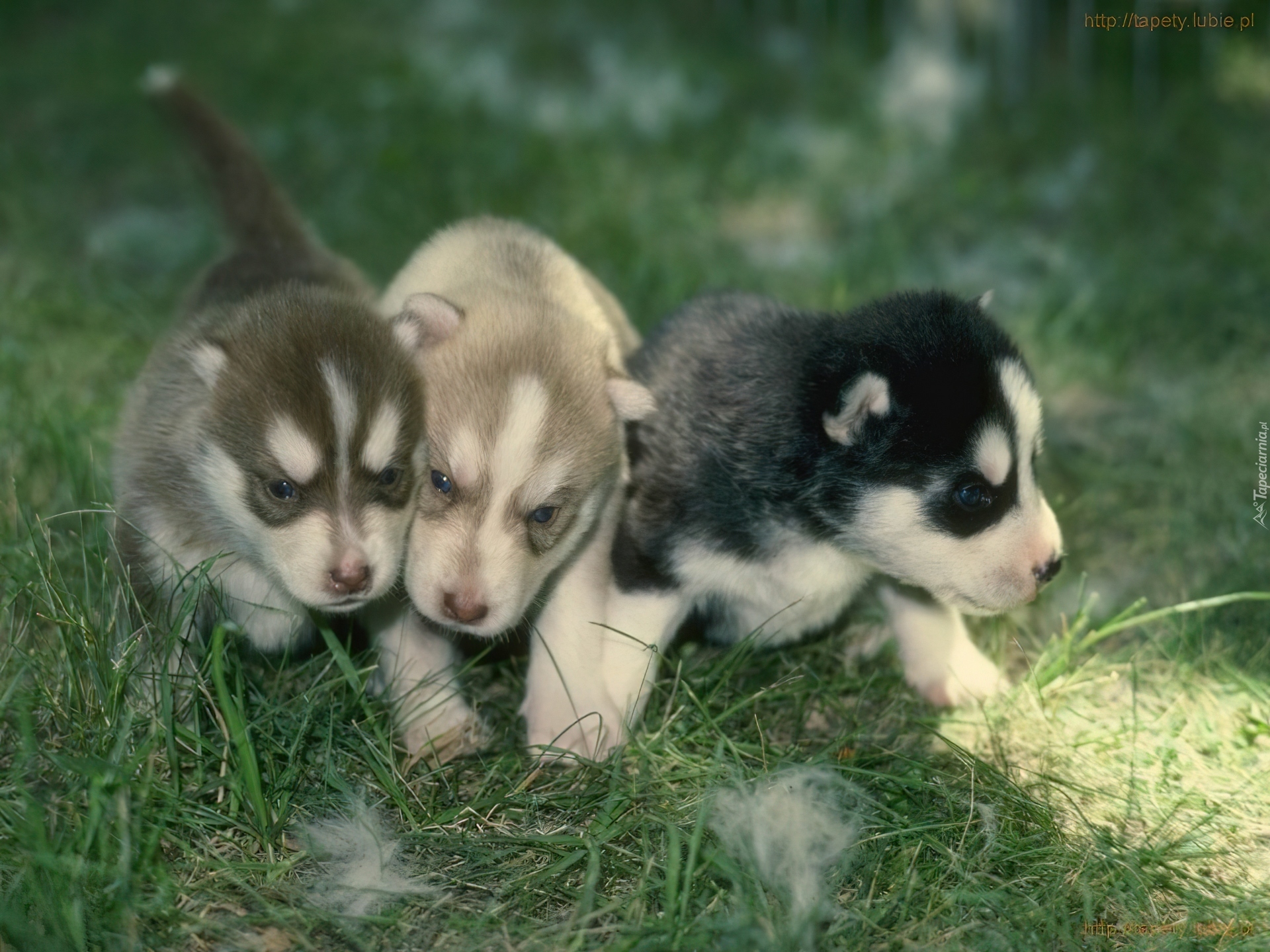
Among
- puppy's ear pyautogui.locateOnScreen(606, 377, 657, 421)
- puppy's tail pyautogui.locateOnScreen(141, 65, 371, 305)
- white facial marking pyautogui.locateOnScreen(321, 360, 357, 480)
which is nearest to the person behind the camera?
white facial marking pyautogui.locateOnScreen(321, 360, 357, 480)

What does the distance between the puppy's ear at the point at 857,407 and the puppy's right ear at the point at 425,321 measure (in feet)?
4.42

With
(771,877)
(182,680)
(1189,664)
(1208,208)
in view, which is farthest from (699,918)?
(1208,208)

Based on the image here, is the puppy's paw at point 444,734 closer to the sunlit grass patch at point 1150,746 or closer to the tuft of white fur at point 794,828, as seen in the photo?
the tuft of white fur at point 794,828

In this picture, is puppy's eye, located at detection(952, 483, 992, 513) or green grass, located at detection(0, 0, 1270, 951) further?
puppy's eye, located at detection(952, 483, 992, 513)

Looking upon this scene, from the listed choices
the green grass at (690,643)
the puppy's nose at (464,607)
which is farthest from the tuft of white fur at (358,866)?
the puppy's nose at (464,607)

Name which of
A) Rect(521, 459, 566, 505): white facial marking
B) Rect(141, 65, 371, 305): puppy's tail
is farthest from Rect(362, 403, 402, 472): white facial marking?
Rect(141, 65, 371, 305): puppy's tail

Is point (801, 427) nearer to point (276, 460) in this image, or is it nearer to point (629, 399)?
point (629, 399)

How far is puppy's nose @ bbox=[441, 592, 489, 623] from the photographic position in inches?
144

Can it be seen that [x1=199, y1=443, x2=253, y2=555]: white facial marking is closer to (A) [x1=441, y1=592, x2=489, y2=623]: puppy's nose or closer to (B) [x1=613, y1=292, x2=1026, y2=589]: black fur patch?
(A) [x1=441, y1=592, x2=489, y2=623]: puppy's nose

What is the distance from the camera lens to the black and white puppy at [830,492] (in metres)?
3.82

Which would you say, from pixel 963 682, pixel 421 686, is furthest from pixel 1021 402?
pixel 421 686

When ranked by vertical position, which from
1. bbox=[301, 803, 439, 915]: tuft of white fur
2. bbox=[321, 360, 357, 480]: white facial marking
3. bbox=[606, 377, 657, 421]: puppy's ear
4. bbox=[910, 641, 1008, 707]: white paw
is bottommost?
bbox=[910, 641, 1008, 707]: white paw

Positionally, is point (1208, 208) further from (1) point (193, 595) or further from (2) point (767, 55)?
(1) point (193, 595)

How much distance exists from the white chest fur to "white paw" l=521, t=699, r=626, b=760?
1.71 feet
